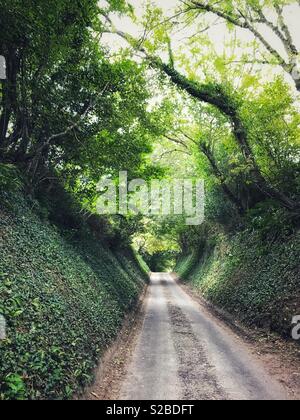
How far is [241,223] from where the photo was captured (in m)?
21.6

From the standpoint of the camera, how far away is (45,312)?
713 cm

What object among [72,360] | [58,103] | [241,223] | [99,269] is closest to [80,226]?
[99,269]

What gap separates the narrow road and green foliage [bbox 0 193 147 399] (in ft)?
4.16

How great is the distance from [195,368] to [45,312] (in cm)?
429

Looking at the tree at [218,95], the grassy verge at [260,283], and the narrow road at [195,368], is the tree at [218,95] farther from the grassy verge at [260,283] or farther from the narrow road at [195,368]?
the narrow road at [195,368]

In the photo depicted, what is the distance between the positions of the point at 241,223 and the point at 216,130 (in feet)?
22.1

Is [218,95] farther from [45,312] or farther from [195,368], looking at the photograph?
[45,312]

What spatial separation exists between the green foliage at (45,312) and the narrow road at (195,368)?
4.16 feet

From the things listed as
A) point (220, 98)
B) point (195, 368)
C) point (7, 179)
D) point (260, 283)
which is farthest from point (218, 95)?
point (195, 368)

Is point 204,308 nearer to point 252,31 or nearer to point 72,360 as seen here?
point 72,360

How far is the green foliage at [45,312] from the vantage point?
5.39 m

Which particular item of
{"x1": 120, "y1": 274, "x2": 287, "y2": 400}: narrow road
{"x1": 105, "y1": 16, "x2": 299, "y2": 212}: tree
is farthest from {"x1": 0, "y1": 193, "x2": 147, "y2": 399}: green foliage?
{"x1": 105, "y1": 16, "x2": 299, "y2": 212}: tree

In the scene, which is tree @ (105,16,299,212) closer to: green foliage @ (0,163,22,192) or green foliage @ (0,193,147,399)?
green foliage @ (0,163,22,192)

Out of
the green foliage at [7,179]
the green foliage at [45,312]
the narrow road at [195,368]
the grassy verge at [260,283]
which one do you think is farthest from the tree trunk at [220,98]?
the green foliage at [45,312]
